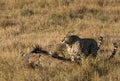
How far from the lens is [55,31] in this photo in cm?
1180

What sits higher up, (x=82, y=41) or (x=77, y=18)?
(x=82, y=41)

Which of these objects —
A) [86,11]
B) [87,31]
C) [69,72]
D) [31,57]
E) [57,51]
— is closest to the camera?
[69,72]

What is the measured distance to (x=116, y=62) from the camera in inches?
293

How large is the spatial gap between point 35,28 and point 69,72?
18.8ft

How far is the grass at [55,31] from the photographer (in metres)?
6.78

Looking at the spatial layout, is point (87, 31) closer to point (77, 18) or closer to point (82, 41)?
point (77, 18)

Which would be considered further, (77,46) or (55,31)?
(55,31)

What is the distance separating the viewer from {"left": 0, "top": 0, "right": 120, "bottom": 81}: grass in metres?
6.78

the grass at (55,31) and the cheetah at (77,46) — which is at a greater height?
the cheetah at (77,46)

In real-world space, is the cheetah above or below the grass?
above

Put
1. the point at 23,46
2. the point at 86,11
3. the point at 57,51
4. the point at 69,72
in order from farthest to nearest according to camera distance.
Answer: the point at 86,11 → the point at 23,46 → the point at 57,51 → the point at 69,72

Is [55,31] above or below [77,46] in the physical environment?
below

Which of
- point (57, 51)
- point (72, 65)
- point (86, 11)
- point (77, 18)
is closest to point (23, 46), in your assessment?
point (57, 51)

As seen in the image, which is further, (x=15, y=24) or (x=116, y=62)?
(x=15, y=24)
